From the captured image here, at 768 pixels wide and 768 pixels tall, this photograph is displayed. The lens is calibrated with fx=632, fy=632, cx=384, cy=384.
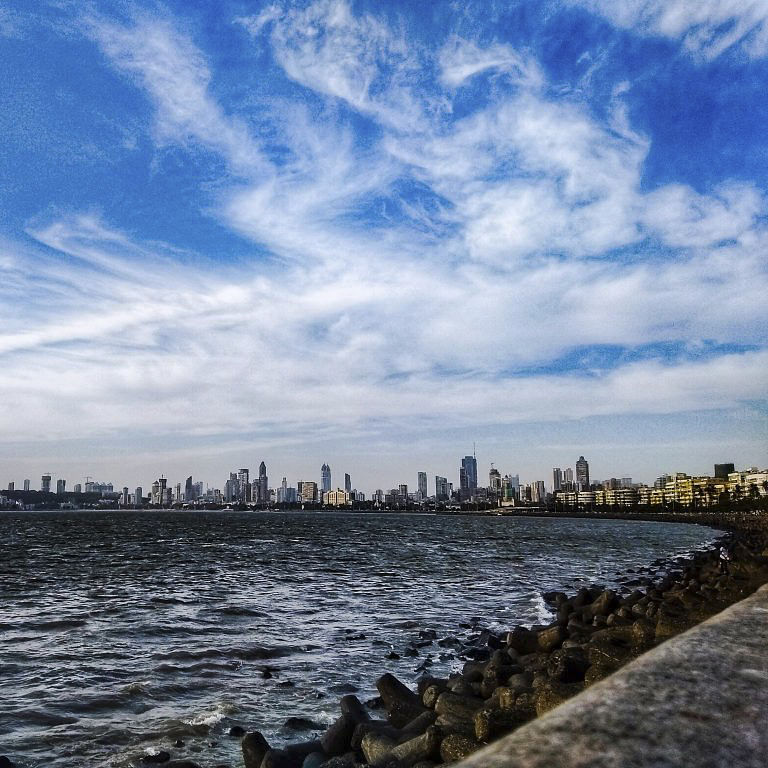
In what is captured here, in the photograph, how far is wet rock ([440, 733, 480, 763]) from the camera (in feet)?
21.5

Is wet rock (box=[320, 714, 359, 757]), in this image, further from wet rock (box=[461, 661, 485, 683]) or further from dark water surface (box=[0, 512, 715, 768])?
wet rock (box=[461, 661, 485, 683])

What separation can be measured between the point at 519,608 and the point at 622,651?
12.5m

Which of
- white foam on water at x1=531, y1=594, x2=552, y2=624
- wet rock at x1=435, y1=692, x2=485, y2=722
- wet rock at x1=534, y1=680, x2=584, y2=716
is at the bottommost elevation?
white foam on water at x1=531, y1=594, x2=552, y2=624

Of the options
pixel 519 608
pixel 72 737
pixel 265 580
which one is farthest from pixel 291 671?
pixel 265 580

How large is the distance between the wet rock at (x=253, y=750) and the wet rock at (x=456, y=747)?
269 cm

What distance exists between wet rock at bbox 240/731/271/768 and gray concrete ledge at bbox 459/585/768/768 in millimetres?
6589

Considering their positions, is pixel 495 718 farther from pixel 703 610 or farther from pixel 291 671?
pixel 703 610

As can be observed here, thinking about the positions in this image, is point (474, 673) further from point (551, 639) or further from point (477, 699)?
point (551, 639)

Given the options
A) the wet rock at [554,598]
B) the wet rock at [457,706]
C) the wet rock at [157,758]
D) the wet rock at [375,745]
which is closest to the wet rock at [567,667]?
the wet rock at [457,706]

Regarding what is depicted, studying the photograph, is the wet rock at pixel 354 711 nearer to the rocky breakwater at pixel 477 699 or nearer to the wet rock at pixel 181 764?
the rocky breakwater at pixel 477 699

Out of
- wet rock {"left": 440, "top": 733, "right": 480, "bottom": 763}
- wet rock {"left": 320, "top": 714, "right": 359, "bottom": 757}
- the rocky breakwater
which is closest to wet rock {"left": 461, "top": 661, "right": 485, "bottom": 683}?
the rocky breakwater

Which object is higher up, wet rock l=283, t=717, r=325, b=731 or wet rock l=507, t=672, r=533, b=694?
wet rock l=507, t=672, r=533, b=694

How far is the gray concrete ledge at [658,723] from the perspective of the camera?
1986 millimetres

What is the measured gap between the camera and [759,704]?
2607 millimetres
